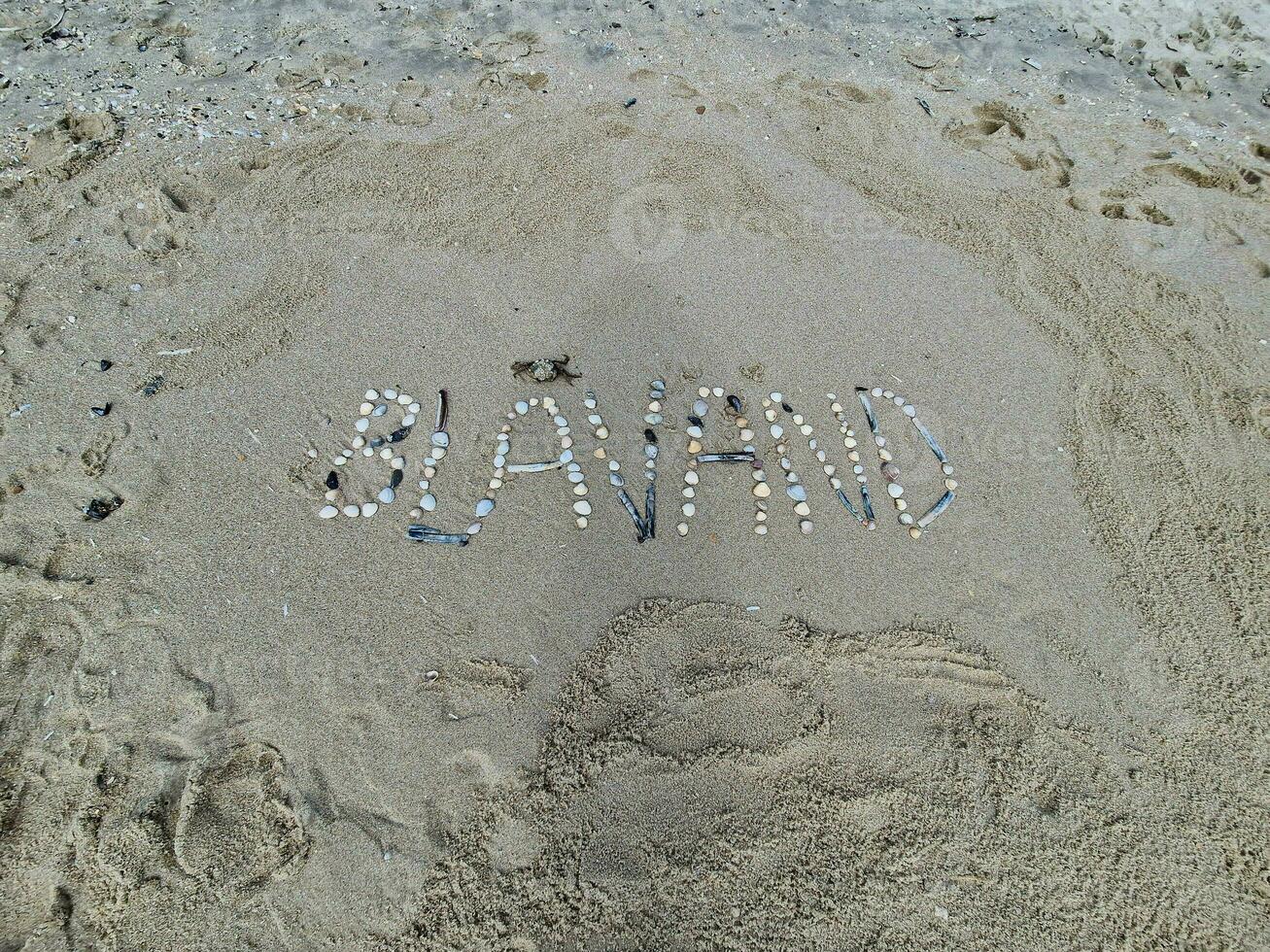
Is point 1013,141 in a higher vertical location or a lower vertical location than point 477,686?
higher

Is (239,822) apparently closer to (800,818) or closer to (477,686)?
(477,686)

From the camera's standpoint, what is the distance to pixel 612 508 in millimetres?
3934

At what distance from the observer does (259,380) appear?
4234 millimetres

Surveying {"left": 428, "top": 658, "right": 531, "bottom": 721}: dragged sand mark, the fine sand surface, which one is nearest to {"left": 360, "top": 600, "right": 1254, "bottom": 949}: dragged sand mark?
the fine sand surface

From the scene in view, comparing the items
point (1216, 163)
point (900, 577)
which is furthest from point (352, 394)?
point (1216, 163)

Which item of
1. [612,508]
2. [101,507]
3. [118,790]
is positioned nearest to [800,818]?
[612,508]

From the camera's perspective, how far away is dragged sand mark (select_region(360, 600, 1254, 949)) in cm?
274

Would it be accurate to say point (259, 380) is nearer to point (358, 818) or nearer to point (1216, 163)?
point (358, 818)

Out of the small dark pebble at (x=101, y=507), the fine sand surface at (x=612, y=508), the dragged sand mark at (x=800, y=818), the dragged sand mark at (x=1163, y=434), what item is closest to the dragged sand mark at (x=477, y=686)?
the fine sand surface at (x=612, y=508)

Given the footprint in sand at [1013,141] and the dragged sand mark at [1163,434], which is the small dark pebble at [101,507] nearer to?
the dragged sand mark at [1163,434]

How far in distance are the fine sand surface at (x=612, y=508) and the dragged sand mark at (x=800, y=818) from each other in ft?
0.06

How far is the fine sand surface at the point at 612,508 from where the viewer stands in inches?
111

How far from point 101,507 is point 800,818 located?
3.74 metres

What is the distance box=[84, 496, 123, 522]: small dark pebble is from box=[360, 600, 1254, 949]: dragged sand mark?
249 centimetres
